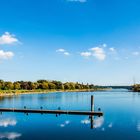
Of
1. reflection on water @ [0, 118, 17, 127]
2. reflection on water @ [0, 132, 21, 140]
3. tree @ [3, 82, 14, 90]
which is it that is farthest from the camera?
tree @ [3, 82, 14, 90]

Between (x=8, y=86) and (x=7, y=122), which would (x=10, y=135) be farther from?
(x=8, y=86)

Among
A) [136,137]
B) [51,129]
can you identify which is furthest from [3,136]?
[136,137]

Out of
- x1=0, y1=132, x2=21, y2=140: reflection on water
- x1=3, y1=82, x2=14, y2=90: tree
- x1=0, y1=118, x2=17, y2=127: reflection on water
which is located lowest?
x1=0, y1=132, x2=21, y2=140: reflection on water

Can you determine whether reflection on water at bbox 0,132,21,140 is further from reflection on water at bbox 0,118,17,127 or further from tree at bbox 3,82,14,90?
tree at bbox 3,82,14,90

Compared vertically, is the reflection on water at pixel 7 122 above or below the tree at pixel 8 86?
below

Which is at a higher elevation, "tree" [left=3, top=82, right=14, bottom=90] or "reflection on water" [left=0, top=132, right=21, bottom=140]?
"tree" [left=3, top=82, right=14, bottom=90]

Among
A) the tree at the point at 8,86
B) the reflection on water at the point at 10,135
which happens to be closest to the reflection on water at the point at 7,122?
the reflection on water at the point at 10,135

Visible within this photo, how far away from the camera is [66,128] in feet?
124

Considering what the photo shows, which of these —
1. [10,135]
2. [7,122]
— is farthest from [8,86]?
[10,135]

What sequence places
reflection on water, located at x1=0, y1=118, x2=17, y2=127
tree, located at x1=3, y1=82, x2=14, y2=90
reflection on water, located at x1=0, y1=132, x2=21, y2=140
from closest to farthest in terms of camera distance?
reflection on water, located at x1=0, y1=132, x2=21, y2=140 < reflection on water, located at x1=0, y1=118, x2=17, y2=127 < tree, located at x1=3, y1=82, x2=14, y2=90

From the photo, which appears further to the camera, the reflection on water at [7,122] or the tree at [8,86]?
the tree at [8,86]

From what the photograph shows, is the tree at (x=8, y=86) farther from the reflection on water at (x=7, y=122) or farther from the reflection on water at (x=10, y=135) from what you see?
the reflection on water at (x=10, y=135)

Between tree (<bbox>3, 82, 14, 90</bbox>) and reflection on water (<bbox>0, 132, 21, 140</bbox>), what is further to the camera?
tree (<bbox>3, 82, 14, 90</bbox>)

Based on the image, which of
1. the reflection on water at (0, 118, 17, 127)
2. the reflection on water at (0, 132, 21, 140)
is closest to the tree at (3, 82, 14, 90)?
the reflection on water at (0, 118, 17, 127)
